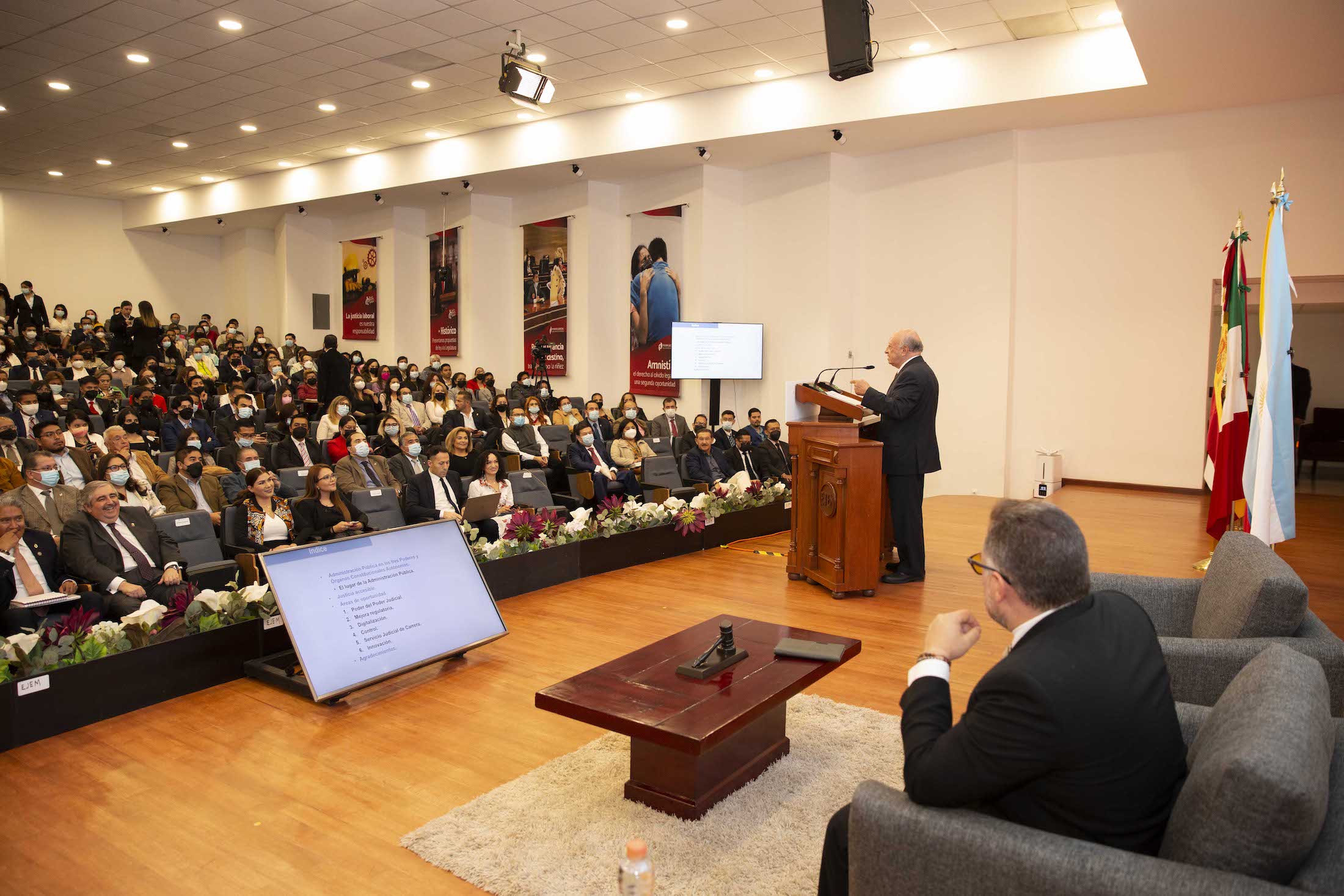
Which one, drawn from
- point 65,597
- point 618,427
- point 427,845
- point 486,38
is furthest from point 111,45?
point 427,845

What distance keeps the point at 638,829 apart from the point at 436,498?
4.36m

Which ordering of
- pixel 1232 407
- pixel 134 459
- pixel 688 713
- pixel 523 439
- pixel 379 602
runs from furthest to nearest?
pixel 523 439
pixel 134 459
pixel 1232 407
pixel 379 602
pixel 688 713

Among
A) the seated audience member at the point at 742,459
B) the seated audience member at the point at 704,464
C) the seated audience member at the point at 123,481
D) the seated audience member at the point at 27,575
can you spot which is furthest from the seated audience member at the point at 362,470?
the seated audience member at the point at 742,459

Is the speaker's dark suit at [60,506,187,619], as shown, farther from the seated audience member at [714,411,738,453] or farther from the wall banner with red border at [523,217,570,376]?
the wall banner with red border at [523,217,570,376]

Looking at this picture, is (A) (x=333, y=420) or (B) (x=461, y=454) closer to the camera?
(B) (x=461, y=454)

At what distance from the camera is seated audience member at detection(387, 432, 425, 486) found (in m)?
7.70

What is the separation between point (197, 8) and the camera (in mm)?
8484

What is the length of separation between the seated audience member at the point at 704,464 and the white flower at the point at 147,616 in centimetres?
547

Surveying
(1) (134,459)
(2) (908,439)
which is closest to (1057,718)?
(2) (908,439)

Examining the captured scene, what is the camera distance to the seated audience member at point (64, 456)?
6.60 metres

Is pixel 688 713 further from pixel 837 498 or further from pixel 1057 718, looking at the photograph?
pixel 837 498

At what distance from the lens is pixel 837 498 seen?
5672 millimetres

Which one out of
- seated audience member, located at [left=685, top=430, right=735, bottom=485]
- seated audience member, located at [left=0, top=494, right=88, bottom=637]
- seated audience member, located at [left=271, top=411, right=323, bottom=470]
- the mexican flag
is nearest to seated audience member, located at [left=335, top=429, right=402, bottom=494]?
seated audience member, located at [left=271, top=411, right=323, bottom=470]

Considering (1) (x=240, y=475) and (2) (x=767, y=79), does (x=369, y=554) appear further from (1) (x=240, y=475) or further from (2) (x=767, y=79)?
(2) (x=767, y=79)
